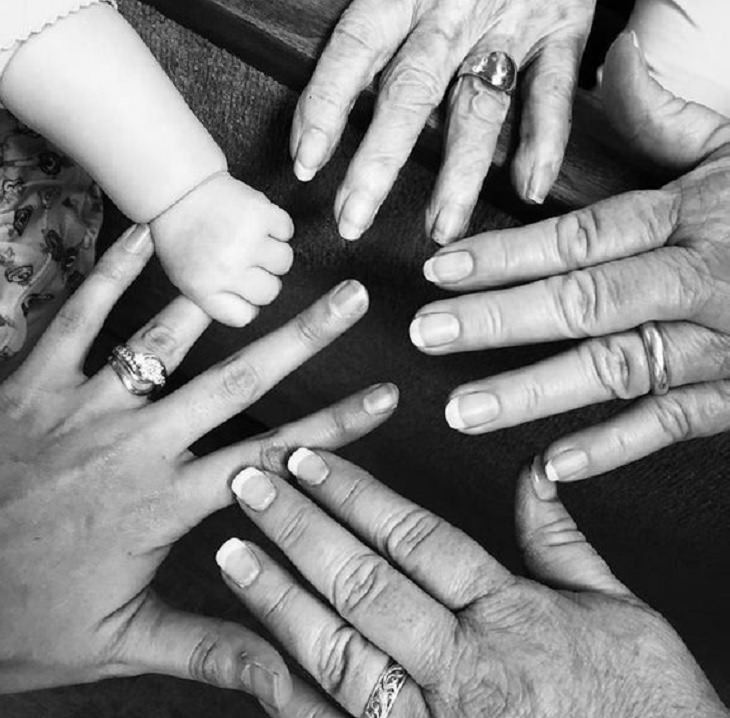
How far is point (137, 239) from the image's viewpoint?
0.77 m

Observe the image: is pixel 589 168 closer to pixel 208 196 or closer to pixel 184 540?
pixel 208 196

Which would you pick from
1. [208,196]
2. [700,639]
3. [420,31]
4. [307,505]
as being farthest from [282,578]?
[700,639]

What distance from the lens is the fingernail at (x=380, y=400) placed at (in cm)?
73

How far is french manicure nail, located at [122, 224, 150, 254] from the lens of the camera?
2.51 feet

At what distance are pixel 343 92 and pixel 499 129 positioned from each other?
106mm

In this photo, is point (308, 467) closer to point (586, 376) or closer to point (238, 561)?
point (238, 561)

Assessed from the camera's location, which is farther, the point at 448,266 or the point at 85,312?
the point at 85,312

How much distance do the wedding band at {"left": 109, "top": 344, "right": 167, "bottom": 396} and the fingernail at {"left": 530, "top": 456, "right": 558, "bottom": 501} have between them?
299 millimetres

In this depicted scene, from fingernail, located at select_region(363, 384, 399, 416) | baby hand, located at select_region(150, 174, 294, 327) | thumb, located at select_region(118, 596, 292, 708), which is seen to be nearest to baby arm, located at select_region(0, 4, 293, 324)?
baby hand, located at select_region(150, 174, 294, 327)

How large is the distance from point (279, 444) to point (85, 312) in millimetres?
191

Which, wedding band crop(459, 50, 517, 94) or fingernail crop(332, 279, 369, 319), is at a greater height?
wedding band crop(459, 50, 517, 94)

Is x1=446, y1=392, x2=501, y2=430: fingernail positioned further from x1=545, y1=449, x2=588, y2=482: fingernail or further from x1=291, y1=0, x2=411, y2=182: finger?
x1=291, y1=0, x2=411, y2=182: finger

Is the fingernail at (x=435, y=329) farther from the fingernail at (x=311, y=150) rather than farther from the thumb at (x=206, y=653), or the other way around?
the thumb at (x=206, y=653)

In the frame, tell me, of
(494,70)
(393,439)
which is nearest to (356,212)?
(494,70)
